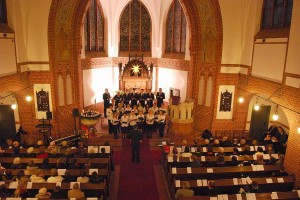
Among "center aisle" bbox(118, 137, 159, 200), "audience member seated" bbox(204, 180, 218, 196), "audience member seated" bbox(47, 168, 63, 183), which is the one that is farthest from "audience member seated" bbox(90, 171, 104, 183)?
"audience member seated" bbox(204, 180, 218, 196)

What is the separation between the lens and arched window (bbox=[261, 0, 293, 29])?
39.2ft

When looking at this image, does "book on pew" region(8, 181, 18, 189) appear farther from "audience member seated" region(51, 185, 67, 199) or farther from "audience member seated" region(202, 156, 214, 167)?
"audience member seated" region(202, 156, 214, 167)

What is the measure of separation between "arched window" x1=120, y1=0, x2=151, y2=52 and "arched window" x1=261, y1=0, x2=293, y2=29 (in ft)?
37.5

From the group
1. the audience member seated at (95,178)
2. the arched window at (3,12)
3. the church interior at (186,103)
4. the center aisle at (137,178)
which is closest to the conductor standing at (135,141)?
the church interior at (186,103)

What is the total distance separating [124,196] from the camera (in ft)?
32.4

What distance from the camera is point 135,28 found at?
908 inches

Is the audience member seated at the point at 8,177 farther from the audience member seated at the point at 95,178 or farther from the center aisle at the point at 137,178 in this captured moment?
the center aisle at the point at 137,178

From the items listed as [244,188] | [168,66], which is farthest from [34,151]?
[168,66]

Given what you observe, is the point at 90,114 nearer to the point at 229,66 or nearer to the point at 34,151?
the point at 34,151

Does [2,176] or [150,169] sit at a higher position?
[2,176]

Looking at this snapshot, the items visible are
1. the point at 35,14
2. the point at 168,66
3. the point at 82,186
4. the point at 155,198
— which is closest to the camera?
the point at 82,186

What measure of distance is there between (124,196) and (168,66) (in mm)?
13938

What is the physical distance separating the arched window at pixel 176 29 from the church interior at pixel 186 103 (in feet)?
17.4

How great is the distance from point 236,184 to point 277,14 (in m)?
8.14
